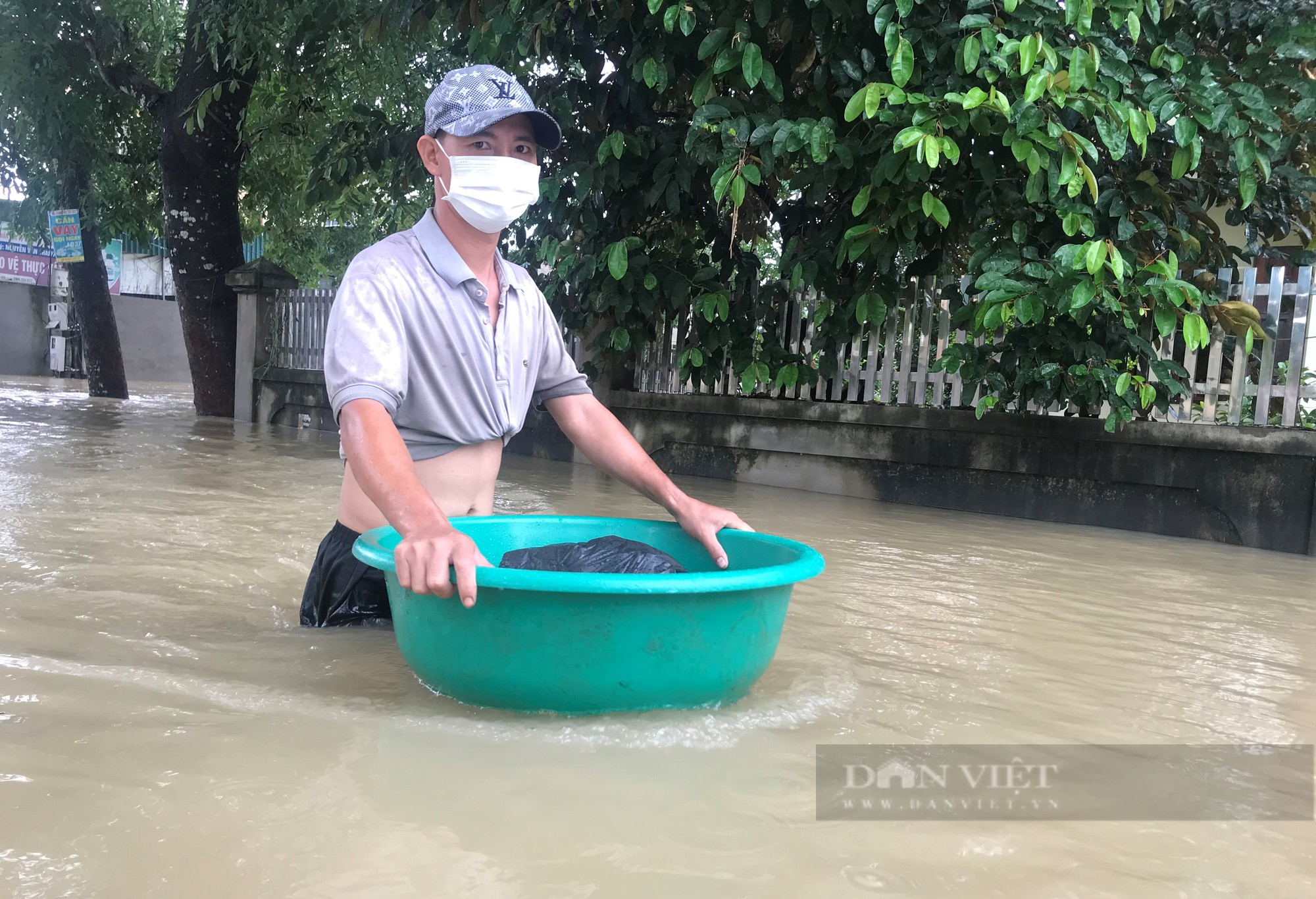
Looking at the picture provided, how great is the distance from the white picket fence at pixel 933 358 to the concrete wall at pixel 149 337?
1688cm

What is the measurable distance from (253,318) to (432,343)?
981 cm

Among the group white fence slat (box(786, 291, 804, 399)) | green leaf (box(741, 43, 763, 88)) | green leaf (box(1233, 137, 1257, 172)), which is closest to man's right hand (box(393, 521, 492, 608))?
green leaf (box(741, 43, 763, 88))

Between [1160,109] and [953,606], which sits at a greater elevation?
[1160,109]

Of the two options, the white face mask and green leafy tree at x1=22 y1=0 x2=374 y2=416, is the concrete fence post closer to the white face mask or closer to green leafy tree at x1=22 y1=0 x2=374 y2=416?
green leafy tree at x1=22 y1=0 x2=374 y2=416

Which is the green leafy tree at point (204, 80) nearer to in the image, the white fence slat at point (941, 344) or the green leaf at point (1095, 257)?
the white fence slat at point (941, 344)

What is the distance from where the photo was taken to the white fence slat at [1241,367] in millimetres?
5305

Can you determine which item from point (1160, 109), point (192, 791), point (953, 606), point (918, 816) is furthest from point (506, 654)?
point (1160, 109)

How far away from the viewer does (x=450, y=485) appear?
2.66 meters

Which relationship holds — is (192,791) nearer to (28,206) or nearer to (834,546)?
(834,546)

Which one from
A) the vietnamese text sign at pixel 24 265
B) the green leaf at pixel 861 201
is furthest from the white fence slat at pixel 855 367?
the vietnamese text sign at pixel 24 265

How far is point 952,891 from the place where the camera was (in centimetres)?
143

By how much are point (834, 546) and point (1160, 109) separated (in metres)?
2.45

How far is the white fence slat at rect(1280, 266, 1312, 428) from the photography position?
514 centimetres

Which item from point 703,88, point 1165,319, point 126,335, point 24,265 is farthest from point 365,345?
→ point 126,335
